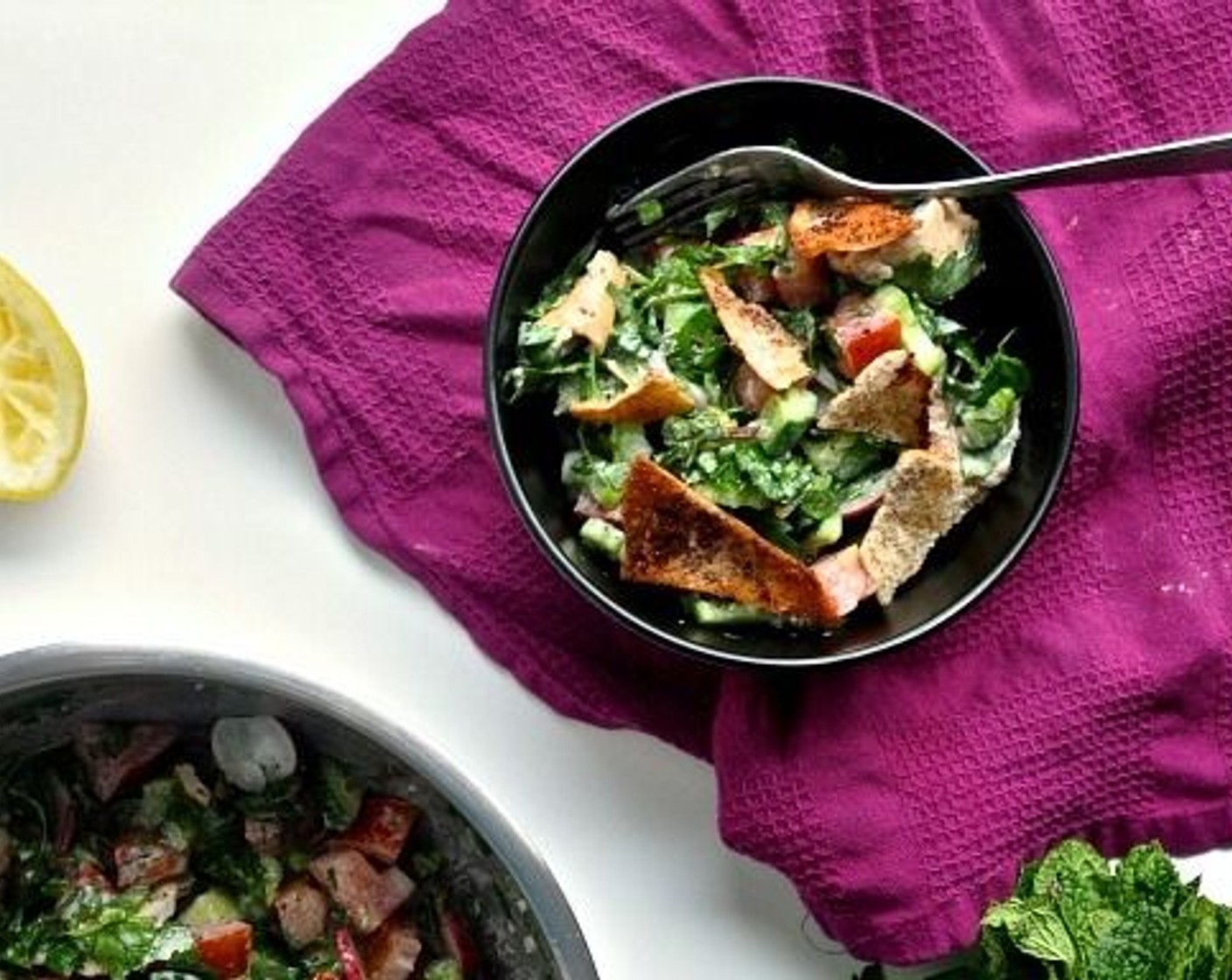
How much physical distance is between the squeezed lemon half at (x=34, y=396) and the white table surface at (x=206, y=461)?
0.04 m

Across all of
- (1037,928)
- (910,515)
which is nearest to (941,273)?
(910,515)

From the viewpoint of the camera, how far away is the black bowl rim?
1396 mm

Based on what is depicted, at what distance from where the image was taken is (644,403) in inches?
54.8

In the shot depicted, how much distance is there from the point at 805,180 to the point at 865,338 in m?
0.11

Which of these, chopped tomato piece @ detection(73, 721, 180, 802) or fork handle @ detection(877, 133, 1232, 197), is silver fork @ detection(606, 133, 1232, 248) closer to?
fork handle @ detection(877, 133, 1232, 197)

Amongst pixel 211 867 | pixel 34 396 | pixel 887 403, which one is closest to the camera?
pixel 887 403

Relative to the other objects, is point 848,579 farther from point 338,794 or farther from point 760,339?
point 338,794

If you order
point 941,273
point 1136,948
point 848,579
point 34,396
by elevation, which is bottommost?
point 1136,948

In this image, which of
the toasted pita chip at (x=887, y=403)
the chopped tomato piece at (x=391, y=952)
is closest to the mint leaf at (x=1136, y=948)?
the toasted pita chip at (x=887, y=403)

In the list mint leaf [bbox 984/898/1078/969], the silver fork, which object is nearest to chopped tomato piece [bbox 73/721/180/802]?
the silver fork

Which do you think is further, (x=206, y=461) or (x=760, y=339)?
(x=206, y=461)

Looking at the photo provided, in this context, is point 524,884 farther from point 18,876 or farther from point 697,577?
point 18,876

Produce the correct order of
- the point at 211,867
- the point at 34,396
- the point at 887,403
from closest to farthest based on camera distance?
1. the point at 887,403
2. the point at 34,396
3. the point at 211,867

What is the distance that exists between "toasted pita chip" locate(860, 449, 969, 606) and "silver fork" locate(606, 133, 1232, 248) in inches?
6.7
